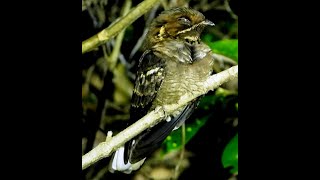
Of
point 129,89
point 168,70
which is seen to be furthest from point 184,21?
point 129,89

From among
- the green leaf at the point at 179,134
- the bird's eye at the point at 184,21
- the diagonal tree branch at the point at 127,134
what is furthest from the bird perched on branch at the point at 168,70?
the diagonal tree branch at the point at 127,134

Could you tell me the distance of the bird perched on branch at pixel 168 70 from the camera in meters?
2.57

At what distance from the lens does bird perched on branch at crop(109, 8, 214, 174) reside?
257 centimetres

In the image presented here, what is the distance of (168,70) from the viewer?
104 inches

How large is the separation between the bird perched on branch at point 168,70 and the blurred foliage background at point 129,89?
74cm

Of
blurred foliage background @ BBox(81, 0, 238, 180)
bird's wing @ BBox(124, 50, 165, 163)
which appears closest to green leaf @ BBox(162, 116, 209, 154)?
bird's wing @ BBox(124, 50, 165, 163)

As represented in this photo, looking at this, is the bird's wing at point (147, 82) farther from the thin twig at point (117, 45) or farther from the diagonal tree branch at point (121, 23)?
the thin twig at point (117, 45)

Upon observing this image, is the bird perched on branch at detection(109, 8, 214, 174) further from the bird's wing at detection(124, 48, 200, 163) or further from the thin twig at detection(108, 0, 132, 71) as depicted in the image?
the thin twig at detection(108, 0, 132, 71)
